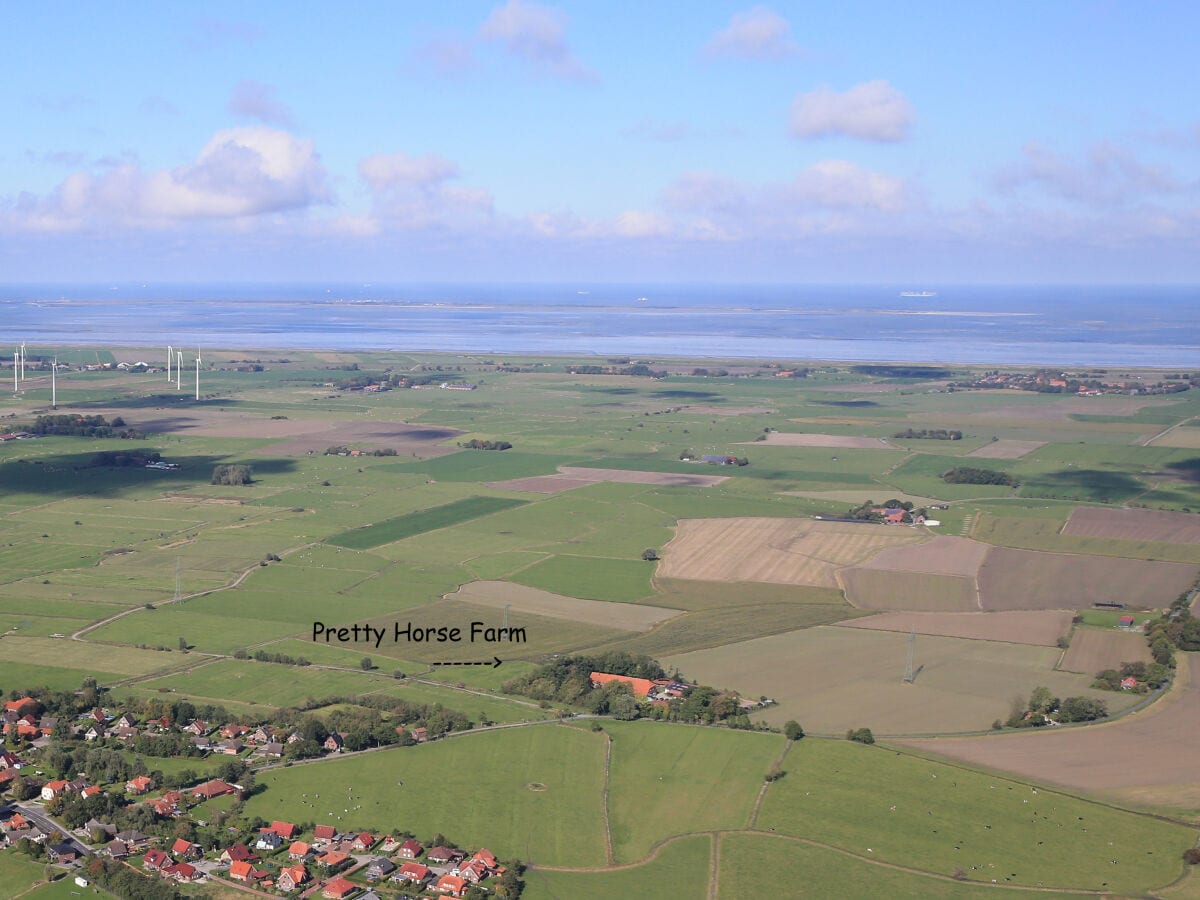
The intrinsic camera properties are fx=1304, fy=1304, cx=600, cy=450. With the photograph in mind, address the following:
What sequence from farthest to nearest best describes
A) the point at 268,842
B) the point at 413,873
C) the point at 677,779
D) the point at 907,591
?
the point at 907,591, the point at 677,779, the point at 268,842, the point at 413,873

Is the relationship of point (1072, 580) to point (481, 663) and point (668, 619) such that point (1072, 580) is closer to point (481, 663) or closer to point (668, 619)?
point (668, 619)

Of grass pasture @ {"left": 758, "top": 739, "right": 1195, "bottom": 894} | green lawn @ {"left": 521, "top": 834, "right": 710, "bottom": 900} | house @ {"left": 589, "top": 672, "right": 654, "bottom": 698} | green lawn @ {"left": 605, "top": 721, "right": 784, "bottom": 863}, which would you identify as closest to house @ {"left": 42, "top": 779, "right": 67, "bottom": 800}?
green lawn @ {"left": 521, "top": 834, "right": 710, "bottom": 900}

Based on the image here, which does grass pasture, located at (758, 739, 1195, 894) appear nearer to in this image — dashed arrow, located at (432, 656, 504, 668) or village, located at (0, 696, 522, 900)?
village, located at (0, 696, 522, 900)

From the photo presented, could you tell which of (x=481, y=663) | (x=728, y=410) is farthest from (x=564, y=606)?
(x=728, y=410)

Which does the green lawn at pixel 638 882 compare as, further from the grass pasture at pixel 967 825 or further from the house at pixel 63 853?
the house at pixel 63 853

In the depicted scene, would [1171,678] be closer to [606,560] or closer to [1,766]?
[606,560]

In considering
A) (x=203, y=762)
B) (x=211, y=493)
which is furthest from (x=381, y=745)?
(x=211, y=493)
